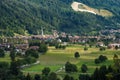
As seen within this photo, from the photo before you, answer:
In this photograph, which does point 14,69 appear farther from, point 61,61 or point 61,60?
point 61,60

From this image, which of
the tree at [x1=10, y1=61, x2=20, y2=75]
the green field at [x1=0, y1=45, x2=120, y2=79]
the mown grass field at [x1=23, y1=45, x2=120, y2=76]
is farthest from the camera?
the mown grass field at [x1=23, y1=45, x2=120, y2=76]

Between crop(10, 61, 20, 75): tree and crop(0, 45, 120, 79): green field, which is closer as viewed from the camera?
crop(10, 61, 20, 75): tree

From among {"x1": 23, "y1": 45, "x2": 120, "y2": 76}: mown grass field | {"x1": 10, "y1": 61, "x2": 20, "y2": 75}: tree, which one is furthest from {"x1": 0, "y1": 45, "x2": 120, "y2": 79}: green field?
{"x1": 10, "y1": 61, "x2": 20, "y2": 75}: tree

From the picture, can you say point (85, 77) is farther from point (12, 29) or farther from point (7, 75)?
point (12, 29)

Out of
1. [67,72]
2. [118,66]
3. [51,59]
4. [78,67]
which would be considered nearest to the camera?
[118,66]

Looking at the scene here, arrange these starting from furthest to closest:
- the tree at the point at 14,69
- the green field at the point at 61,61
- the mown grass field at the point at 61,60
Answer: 1. the mown grass field at the point at 61,60
2. the green field at the point at 61,61
3. the tree at the point at 14,69

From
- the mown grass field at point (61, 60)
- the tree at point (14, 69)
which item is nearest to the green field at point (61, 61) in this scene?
the mown grass field at point (61, 60)

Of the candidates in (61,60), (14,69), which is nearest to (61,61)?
(61,60)

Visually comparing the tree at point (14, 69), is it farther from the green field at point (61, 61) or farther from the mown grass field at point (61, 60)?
the mown grass field at point (61, 60)

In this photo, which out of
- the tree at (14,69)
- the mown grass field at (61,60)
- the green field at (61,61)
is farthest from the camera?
the mown grass field at (61,60)

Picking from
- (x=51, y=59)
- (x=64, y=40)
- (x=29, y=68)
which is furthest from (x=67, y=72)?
(x=64, y=40)

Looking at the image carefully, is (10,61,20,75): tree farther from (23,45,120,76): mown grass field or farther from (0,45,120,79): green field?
(23,45,120,76): mown grass field
